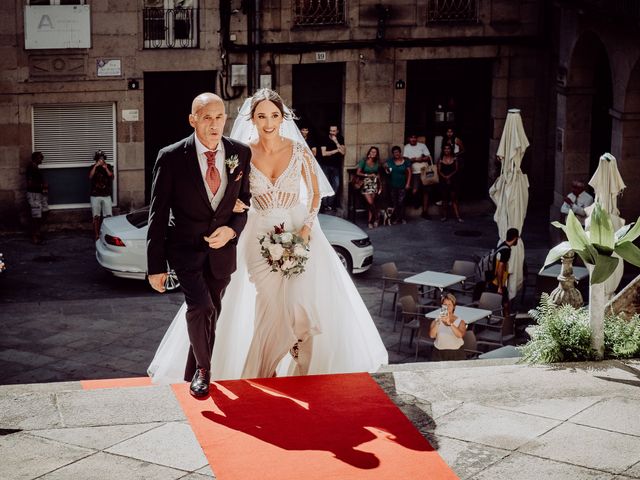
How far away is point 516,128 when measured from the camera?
17.6 m

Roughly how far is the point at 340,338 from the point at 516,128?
28.1ft

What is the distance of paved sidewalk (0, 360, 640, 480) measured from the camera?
731cm

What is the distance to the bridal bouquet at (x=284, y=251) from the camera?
29.9ft

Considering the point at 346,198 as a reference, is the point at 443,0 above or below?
above

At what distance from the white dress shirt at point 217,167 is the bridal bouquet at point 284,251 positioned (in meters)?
0.61

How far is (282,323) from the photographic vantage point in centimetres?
941

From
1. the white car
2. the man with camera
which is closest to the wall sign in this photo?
the man with camera

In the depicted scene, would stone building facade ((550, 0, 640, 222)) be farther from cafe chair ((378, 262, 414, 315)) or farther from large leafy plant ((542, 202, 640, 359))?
large leafy plant ((542, 202, 640, 359))

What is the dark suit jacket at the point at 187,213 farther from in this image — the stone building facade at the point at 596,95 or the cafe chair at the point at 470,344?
the stone building facade at the point at 596,95

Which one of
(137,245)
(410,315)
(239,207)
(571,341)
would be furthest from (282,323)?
(137,245)

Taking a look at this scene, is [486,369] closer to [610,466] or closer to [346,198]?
[610,466]

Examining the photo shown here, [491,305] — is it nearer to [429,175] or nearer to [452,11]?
Result: [429,175]

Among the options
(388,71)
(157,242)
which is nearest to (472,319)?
(157,242)

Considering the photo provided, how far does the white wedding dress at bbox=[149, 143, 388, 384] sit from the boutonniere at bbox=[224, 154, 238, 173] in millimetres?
517
